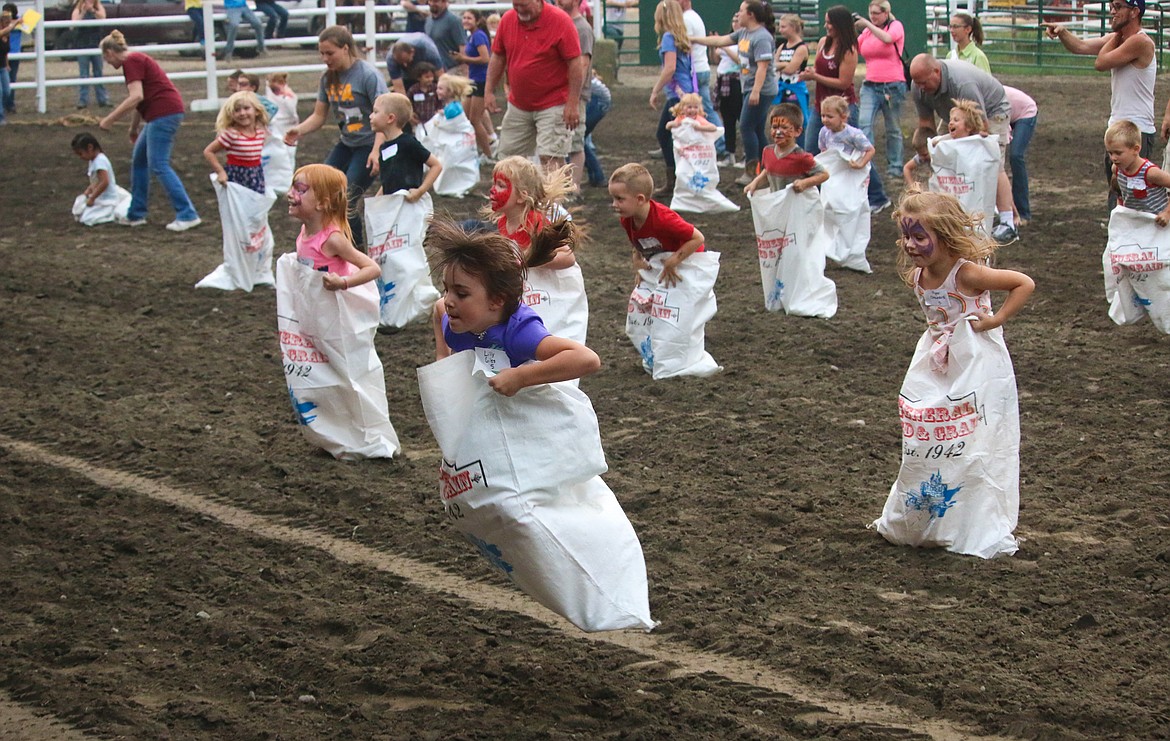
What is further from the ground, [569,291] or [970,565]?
[569,291]

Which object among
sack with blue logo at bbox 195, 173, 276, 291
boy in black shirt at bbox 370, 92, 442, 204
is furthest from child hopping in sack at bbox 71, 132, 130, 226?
boy in black shirt at bbox 370, 92, 442, 204

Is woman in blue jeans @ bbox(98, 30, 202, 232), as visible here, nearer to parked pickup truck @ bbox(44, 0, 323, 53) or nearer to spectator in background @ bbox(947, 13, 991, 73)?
spectator in background @ bbox(947, 13, 991, 73)

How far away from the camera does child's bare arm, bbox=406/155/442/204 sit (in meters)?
9.05

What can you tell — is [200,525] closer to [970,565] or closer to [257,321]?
[970,565]

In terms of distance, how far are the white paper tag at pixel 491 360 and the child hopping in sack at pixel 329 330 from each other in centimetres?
248

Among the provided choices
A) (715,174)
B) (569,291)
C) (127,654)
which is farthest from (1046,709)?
(715,174)

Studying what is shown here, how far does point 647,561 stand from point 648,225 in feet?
9.57

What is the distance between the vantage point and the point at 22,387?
8.12 m

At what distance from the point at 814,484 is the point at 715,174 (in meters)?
7.58

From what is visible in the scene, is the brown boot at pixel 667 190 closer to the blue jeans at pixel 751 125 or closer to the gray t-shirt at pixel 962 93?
the blue jeans at pixel 751 125

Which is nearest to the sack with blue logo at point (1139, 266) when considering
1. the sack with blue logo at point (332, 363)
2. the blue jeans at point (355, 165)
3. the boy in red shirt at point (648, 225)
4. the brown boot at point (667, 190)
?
the boy in red shirt at point (648, 225)

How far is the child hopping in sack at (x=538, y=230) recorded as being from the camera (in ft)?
22.0

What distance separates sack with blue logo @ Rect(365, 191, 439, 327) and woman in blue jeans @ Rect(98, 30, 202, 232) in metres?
4.08

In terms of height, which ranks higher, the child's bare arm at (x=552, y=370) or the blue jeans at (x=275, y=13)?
the blue jeans at (x=275, y=13)
